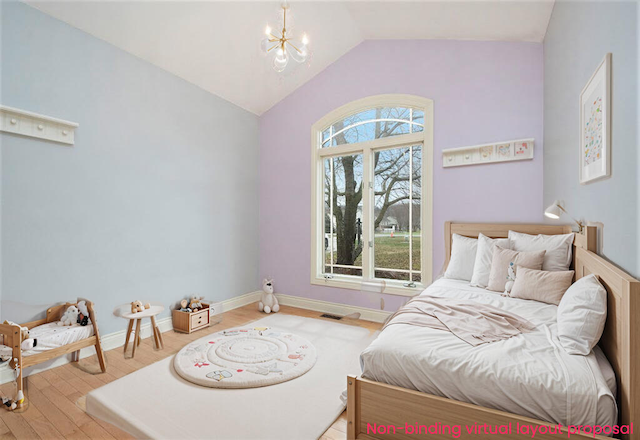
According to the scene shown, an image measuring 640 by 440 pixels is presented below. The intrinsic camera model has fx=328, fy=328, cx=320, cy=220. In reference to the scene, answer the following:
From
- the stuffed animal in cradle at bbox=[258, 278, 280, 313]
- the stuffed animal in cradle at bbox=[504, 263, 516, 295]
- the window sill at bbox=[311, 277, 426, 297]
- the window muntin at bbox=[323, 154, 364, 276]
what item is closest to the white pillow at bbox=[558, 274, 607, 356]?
the stuffed animal in cradle at bbox=[504, 263, 516, 295]

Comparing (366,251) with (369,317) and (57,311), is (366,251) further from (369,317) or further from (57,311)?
(57,311)

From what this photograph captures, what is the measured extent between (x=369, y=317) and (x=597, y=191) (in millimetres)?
2563

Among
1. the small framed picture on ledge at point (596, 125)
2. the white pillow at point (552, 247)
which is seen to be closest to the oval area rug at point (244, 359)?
the white pillow at point (552, 247)

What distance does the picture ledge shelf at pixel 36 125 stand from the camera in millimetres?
2264

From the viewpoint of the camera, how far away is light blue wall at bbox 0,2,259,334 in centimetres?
237

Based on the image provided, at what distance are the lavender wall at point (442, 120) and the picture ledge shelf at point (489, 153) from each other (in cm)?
7

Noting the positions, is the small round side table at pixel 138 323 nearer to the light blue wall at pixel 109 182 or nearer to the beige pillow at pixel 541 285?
the light blue wall at pixel 109 182

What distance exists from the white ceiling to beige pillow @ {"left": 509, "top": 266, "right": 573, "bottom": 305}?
2.11 metres

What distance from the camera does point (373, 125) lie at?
12.8ft

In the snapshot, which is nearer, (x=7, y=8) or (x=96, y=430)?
(x=96, y=430)

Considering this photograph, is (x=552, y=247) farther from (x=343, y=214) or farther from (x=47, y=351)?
(x=47, y=351)

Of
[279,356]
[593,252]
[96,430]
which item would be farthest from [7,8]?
[593,252]

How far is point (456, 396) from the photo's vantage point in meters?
1.33

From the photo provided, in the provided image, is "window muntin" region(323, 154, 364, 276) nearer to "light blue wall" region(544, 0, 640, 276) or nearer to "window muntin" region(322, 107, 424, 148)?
"window muntin" region(322, 107, 424, 148)
